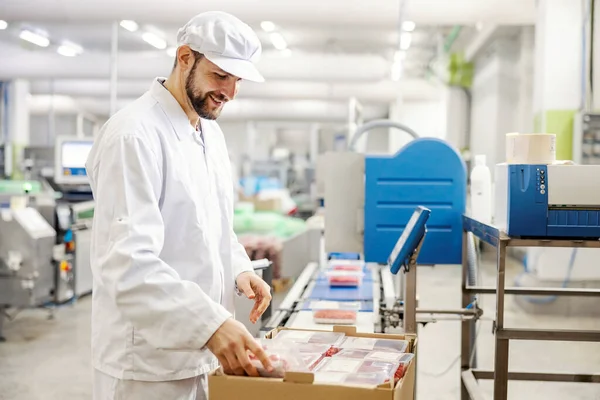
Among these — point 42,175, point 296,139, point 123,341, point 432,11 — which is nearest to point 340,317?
point 123,341

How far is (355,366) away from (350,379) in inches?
3.8

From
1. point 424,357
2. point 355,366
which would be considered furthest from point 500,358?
point 424,357

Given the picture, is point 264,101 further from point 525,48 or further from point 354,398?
point 354,398

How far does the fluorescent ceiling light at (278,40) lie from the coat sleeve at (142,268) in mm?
8122

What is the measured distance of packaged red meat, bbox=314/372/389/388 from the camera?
1.14 meters

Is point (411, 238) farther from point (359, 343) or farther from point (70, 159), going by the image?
point (70, 159)

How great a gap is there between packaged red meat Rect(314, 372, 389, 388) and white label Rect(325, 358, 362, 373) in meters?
0.03

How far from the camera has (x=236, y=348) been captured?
46.2 inches

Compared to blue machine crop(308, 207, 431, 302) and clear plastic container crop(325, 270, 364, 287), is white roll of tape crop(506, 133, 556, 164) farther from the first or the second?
clear plastic container crop(325, 270, 364, 287)

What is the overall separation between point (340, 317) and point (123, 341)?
1.20 meters

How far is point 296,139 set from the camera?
18422 millimetres

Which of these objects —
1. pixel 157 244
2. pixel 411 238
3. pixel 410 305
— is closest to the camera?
pixel 157 244

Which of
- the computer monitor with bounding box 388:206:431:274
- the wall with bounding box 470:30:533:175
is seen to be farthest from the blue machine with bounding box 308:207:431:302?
the wall with bounding box 470:30:533:175

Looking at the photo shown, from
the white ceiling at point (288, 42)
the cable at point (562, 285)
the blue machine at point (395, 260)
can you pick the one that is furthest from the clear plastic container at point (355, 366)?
the white ceiling at point (288, 42)
